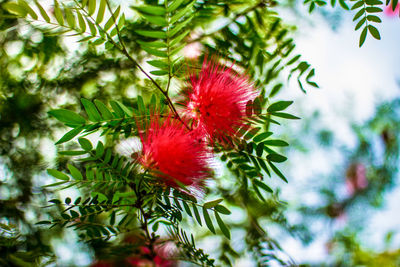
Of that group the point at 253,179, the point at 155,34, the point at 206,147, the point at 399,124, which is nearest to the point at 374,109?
the point at 399,124

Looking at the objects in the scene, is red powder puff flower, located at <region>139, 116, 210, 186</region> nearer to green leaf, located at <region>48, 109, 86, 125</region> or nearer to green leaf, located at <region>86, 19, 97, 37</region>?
green leaf, located at <region>48, 109, 86, 125</region>

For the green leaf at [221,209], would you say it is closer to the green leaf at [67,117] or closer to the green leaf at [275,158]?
the green leaf at [275,158]

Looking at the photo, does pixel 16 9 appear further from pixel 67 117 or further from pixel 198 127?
pixel 198 127

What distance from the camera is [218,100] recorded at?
96 centimetres

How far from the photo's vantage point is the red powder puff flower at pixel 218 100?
95 centimetres

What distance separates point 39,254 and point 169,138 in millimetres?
493

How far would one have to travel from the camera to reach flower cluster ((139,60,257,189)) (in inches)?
34.3

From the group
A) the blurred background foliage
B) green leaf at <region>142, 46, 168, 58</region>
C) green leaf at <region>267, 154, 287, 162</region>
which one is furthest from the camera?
the blurred background foliage

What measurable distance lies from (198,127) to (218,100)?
107 mm

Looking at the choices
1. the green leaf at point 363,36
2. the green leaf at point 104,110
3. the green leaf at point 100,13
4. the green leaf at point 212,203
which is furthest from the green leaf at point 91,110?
the green leaf at point 363,36

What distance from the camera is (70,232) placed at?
5.11 ft

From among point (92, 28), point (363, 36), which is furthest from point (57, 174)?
point (363, 36)

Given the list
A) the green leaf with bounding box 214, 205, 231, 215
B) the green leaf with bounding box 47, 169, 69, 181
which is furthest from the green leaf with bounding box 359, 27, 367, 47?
the green leaf with bounding box 47, 169, 69, 181

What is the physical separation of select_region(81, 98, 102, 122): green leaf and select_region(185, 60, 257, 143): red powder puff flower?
0.91ft
